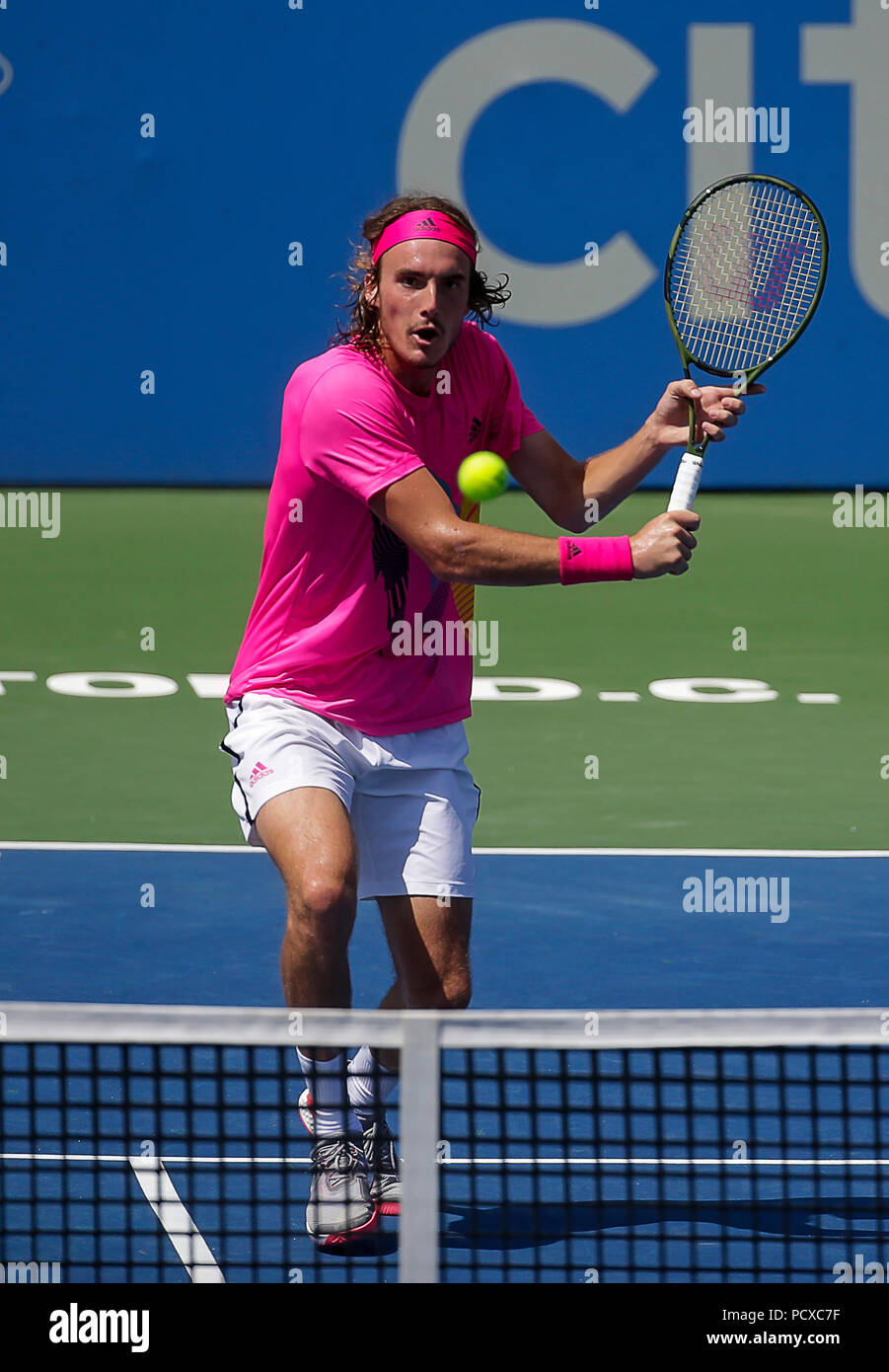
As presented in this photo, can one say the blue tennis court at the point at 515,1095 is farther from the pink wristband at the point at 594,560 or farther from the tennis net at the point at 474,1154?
the pink wristband at the point at 594,560

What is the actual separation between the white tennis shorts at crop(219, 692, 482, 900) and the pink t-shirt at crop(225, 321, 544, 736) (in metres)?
0.05

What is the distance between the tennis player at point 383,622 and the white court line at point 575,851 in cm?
279

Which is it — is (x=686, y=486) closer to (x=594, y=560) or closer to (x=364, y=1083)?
(x=594, y=560)

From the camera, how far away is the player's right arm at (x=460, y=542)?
3865mm

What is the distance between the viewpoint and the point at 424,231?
4090 mm

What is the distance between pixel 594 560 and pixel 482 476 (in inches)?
20.6

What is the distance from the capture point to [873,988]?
5.56 metres

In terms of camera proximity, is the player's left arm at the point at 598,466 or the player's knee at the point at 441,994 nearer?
the player's knee at the point at 441,994

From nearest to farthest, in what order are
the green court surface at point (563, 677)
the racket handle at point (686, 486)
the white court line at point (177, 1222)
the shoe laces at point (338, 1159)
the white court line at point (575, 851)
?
the white court line at point (177, 1222) → the shoe laces at point (338, 1159) → the racket handle at point (686, 486) → the white court line at point (575, 851) → the green court surface at point (563, 677)

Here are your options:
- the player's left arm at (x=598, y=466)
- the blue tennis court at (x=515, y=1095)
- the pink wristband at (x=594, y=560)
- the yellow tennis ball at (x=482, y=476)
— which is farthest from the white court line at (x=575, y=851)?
the pink wristband at (x=594, y=560)

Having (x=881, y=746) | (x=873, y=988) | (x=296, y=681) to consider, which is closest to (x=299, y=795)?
(x=296, y=681)

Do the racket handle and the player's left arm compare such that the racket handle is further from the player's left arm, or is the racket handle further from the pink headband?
the pink headband
